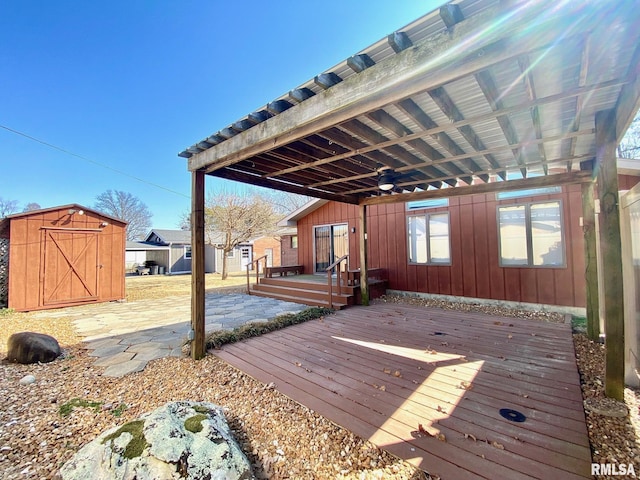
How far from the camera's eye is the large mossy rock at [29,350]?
132 inches

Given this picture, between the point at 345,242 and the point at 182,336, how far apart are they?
5.87 metres

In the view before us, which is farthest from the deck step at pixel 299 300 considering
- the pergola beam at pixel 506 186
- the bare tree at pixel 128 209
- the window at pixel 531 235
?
the bare tree at pixel 128 209

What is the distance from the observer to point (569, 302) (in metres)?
5.38

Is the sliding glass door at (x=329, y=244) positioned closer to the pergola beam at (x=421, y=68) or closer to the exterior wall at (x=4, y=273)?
the pergola beam at (x=421, y=68)

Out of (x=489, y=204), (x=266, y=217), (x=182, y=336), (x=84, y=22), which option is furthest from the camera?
(x=266, y=217)

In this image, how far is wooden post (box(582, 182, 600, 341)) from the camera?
12.8 feet

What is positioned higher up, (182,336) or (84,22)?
(84,22)

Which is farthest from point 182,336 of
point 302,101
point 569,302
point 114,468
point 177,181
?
point 177,181

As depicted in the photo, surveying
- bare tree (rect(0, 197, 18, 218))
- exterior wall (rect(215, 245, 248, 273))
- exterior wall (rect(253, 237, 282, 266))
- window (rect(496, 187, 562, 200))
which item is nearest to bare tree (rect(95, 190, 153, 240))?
bare tree (rect(0, 197, 18, 218))

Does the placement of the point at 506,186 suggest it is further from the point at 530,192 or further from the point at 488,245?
the point at 488,245

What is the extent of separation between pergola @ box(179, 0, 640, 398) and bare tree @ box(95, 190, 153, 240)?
98.7 ft

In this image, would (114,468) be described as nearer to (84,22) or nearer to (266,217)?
(84,22)

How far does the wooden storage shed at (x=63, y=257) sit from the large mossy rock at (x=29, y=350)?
14.8 ft

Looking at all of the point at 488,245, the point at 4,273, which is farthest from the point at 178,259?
the point at 488,245
